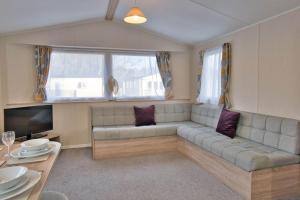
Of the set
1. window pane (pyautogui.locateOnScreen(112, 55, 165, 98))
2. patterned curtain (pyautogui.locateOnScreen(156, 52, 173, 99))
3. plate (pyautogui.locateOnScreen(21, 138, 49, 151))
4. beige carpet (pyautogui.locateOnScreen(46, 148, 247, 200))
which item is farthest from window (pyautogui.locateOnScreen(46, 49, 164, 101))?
plate (pyautogui.locateOnScreen(21, 138, 49, 151))

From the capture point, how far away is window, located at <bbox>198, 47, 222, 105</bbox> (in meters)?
4.21

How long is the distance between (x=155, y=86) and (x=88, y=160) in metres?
2.21

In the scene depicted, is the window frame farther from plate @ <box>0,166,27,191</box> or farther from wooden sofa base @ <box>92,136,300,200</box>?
plate @ <box>0,166,27,191</box>

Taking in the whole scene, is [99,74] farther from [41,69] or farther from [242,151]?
[242,151]

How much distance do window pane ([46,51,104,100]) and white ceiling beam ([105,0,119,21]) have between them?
0.80 meters

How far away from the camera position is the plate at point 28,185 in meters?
0.98

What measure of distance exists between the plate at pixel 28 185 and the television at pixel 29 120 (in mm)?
2610

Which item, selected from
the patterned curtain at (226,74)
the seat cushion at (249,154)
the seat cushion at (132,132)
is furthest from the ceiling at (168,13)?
the seat cushion at (132,132)

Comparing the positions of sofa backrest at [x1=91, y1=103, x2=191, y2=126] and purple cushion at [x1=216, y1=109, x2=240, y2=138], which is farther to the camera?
sofa backrest at [x1=91, y1=103, x2=191, y2=126]

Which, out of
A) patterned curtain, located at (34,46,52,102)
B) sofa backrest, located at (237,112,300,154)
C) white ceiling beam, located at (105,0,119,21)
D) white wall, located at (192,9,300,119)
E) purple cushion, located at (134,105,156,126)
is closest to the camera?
sofa backrest, located at (237,112,300,154)

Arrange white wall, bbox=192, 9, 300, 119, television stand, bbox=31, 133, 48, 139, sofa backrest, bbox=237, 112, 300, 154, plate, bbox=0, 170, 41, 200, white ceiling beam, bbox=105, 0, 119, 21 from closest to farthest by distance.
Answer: plate, bbox=0, 170, 41, 200 → sofa backrest, bbox=237, 112, 300, 154 → white wall, bbox=192, 9, 300, 119 → white ceiling beam, bbox=105, 0, 119, 21 → television stand, bbox=31, 133, 48, 139

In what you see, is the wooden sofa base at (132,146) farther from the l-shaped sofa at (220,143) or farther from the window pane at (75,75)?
the window pane at (75,75)

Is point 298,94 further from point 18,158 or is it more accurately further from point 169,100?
point 18,158

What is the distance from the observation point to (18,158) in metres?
1.48
